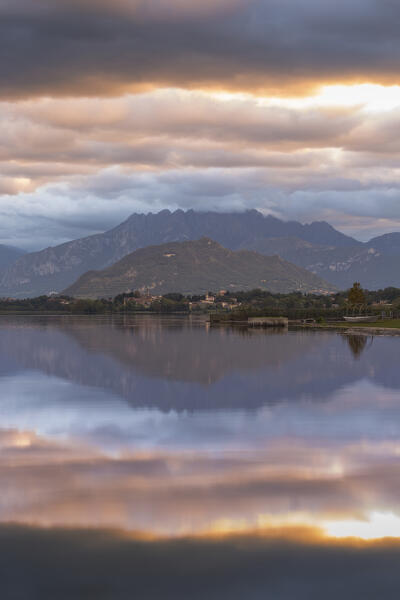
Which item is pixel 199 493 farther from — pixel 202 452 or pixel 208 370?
pixel 208 370

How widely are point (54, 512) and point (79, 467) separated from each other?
3.95 metres

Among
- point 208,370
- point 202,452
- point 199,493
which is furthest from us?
point 208,370

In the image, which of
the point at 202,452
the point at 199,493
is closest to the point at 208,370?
the point at 202,452

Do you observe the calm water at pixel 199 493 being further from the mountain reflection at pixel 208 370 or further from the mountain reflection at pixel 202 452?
the mountain reflection at pixel 208 370

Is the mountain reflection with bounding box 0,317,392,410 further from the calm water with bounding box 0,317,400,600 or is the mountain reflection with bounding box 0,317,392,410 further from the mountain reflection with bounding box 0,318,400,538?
the calm water with bounding box 0,317,400,600

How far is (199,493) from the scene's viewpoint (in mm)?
15055

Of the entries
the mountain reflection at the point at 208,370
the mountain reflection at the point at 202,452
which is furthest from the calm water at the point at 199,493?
the mountain reflection at the point at 208,370

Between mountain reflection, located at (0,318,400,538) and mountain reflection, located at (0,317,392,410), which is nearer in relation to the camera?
mountain reflection, located at (0,318,400,538)

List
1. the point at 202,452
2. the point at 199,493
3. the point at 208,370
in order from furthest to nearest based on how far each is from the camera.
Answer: the point at 208,370 → the point at 202,452 → the point at 199,493

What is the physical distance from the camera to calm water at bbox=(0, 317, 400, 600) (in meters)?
10.7

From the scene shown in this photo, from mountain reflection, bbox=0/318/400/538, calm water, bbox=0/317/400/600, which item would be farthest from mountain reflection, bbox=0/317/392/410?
calm water, bbox=0/317/400/600

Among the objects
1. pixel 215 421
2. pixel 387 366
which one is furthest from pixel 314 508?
pixel 387 366

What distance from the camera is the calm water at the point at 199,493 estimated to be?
10719 millimetres

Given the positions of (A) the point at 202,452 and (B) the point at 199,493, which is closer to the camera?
(B) the point at 199,493
